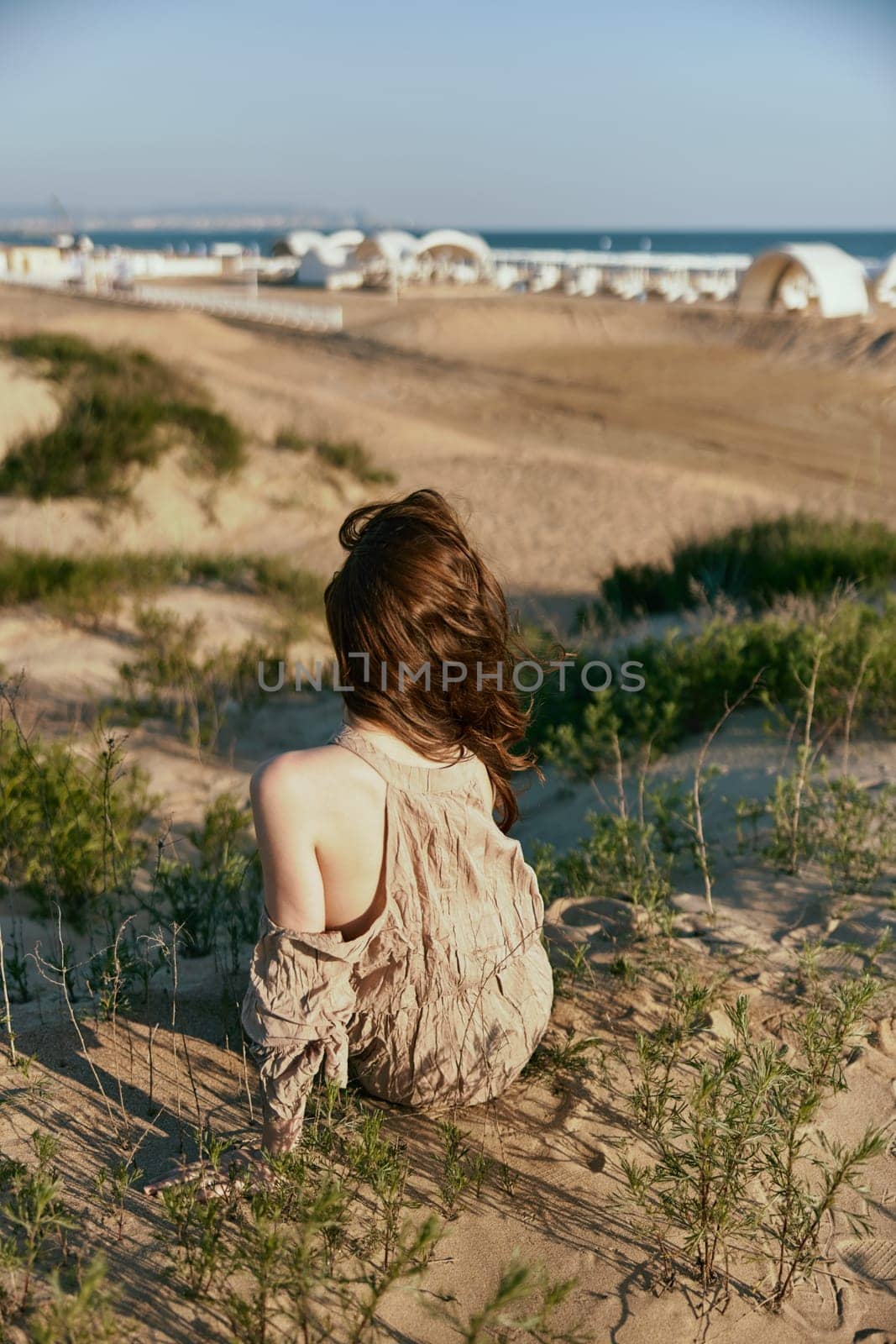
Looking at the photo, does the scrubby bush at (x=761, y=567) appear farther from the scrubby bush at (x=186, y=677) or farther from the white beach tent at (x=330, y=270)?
the white beach tent at (x=330, y=270)

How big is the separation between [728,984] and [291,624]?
5.40m

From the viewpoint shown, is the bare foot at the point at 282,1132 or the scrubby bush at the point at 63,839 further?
the scrubby bush at the point at 63,839

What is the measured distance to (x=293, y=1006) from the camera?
2045 millimetres

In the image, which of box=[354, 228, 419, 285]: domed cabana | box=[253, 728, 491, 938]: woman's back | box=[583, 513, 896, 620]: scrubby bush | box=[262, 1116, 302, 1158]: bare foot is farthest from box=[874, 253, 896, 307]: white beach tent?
box=[262, 1116, 302, 1158]: bare foot

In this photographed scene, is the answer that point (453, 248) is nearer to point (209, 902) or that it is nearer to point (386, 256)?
point (386, 256)

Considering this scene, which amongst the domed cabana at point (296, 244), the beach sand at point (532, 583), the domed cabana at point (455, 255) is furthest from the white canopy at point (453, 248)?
the beach sand at point (532, 583)

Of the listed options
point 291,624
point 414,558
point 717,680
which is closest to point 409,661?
point 414,558

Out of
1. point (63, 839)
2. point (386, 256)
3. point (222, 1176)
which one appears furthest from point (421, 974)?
point (386, 256)

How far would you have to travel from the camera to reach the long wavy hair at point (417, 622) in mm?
1934

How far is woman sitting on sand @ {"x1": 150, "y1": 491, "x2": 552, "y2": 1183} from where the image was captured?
76.8 inches

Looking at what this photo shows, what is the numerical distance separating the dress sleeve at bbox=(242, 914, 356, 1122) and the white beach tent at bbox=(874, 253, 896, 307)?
26.4 metres

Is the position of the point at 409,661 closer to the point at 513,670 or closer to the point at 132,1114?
the point at 513,670

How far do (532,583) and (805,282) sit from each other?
19420 millimetres

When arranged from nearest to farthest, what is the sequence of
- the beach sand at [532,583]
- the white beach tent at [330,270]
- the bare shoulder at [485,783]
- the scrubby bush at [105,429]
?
the beach sand at [532,583] < the bare shoulder at [485,783] < the scrubby bush at [105,429] < the white beach tent at [330,270]
